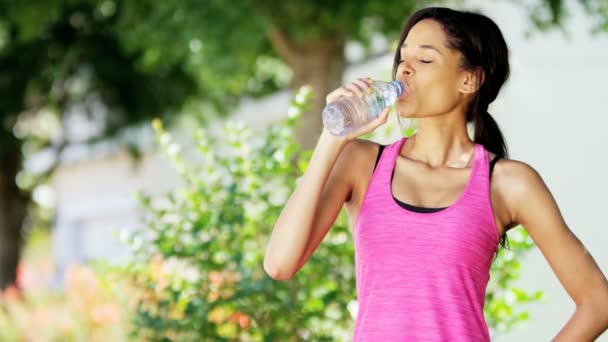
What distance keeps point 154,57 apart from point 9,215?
17.7 ft

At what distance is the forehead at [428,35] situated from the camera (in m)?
2.16

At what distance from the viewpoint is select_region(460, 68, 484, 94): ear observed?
86.1 inches

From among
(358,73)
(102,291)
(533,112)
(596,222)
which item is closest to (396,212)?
(596,222)

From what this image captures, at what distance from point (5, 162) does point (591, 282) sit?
1288 centimetres

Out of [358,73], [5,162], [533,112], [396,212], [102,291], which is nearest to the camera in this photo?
[396,212]

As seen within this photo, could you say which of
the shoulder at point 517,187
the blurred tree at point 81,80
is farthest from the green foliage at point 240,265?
the blurred tree at point 81,80

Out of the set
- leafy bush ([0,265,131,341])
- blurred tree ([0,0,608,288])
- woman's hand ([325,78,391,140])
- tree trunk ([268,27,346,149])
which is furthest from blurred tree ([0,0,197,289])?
woman's hand ([325,78,391,140])

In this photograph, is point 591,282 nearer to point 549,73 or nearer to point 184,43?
point 549,73

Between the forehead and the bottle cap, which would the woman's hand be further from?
the forehead

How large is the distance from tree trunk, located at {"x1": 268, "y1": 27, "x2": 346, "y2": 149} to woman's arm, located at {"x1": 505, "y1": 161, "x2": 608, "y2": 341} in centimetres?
632

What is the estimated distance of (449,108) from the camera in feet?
7.13

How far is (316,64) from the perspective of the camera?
8.57 metres

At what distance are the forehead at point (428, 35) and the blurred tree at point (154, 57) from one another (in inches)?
211

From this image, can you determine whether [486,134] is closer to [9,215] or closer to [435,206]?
[435,206]
